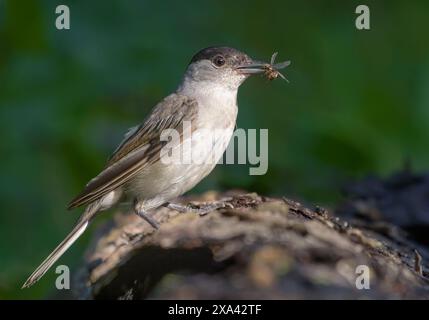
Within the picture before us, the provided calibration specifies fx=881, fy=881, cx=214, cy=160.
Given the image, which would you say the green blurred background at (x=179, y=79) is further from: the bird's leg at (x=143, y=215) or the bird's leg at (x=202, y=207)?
the bird's leg at (x=202, y=207)

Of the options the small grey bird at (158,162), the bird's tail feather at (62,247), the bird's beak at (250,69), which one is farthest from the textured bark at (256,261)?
the bird's beak at (250,69)

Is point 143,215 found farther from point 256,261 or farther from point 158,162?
point 256,261

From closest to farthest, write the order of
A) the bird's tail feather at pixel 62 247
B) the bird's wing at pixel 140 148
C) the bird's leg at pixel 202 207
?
the bird's leg at pixel 202 207 < the bird's wing at pixel 140 148 < the bird's tail feather at pixel 62 247

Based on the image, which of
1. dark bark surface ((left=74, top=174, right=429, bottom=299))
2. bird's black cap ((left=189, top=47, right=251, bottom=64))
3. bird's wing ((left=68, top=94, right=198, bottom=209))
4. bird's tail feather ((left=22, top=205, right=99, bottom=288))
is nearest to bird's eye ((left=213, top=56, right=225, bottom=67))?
bird's black cap ((left=189, top=47, right=251, bottom=64))

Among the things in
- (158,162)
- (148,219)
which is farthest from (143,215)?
(158,162)

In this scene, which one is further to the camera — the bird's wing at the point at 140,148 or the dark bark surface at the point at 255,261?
the bird's wing at the point at 140,148

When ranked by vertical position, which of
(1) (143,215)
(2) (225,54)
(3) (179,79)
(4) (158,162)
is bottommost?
(1) (143,215)
